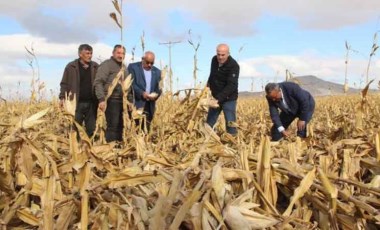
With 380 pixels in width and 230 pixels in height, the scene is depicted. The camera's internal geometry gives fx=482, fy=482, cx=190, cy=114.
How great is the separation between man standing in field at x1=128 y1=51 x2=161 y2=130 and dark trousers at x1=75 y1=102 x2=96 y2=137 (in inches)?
27.8

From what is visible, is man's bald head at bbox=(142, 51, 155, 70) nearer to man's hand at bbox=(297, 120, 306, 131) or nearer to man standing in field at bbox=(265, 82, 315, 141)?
man standing in field at bbox=(265, 82, 315, 141)

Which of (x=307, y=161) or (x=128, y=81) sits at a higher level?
(x=128, y=81)

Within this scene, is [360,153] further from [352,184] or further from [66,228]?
[66,228]

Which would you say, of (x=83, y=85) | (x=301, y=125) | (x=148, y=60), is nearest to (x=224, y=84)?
(x=148, y=60)

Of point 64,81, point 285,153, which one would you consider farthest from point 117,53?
point 285,153

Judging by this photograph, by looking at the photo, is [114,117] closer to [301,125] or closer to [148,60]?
[148,60]

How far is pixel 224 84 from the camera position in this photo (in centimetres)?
614

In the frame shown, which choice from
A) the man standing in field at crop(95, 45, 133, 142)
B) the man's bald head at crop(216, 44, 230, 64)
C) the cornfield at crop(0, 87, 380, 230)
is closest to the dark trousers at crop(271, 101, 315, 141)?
the man's bald head at crop(216, 44, 230, 64)

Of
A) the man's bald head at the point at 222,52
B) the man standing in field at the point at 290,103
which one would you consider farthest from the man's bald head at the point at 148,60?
the man standing in field at the point at 290,103

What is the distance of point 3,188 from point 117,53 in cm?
372

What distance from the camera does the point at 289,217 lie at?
4.78ft

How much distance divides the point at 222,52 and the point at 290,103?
1.05 meters

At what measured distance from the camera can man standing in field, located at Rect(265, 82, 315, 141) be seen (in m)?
5.40

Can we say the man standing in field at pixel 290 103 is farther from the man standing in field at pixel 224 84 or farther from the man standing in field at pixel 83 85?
the man standing in field at pixel 83 85
